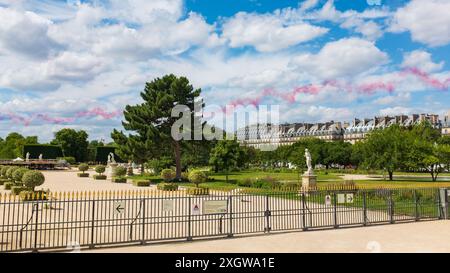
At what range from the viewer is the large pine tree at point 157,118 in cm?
4553

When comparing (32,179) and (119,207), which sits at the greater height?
(32,179)

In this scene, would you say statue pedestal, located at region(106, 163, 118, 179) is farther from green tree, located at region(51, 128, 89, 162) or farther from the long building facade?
the long building facade

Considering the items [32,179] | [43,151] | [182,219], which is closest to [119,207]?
[182,219]

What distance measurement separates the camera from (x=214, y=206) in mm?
14758

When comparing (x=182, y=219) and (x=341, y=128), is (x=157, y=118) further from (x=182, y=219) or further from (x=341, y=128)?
(x=341, y=128)

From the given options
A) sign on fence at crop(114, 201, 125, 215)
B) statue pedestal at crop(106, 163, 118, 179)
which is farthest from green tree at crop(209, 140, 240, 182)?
sign on fence at crop(114, 201, 125, 215)

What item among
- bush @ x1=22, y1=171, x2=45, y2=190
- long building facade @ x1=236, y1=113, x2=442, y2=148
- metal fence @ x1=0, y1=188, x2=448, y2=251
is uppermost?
long building facade @ x1=236, y1=113, x2=442, y2=148

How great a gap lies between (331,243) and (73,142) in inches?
4125

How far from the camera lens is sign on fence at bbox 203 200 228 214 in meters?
14.5

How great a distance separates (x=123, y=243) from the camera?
1295cm

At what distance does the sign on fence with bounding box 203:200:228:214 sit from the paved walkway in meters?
1.18
